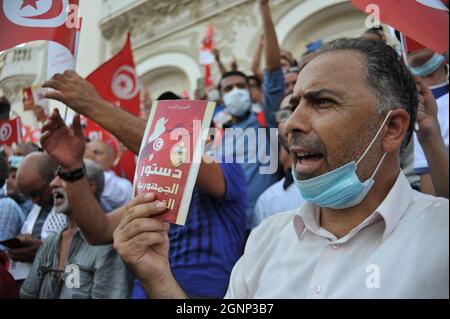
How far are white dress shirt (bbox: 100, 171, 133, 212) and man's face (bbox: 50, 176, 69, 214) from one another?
1.02 metres

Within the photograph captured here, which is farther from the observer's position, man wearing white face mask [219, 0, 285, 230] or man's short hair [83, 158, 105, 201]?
man wearing white face mask [219, 0, 285, 230]

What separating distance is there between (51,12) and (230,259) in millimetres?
1164

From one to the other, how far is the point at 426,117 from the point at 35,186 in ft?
5.85

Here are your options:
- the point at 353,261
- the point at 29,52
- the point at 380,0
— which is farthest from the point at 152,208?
the point at 29,52

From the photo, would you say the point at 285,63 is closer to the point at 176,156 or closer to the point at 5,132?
the point at 5,132

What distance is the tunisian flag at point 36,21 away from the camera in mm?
1528

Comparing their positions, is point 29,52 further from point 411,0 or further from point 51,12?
point 411,0

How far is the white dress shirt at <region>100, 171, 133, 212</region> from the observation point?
3.42 meters

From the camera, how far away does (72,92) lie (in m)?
1.68

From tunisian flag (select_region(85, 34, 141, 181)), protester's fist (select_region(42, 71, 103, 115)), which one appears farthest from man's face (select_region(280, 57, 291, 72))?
protester's fist (select_region(42, 71, 103, 115))

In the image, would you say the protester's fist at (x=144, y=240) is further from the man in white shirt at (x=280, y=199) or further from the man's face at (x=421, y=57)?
the man in white shirt at (x=280, y=199)

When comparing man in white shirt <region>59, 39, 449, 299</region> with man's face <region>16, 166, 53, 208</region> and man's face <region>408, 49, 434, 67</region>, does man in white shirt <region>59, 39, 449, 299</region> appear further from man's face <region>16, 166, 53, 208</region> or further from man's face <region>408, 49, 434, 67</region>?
man's face <region>16, 166, 53, 208</region>

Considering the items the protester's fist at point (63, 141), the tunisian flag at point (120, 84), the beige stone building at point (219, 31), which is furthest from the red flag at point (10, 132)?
the beige stone building at point (219, 31)

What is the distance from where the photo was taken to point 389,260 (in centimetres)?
112
